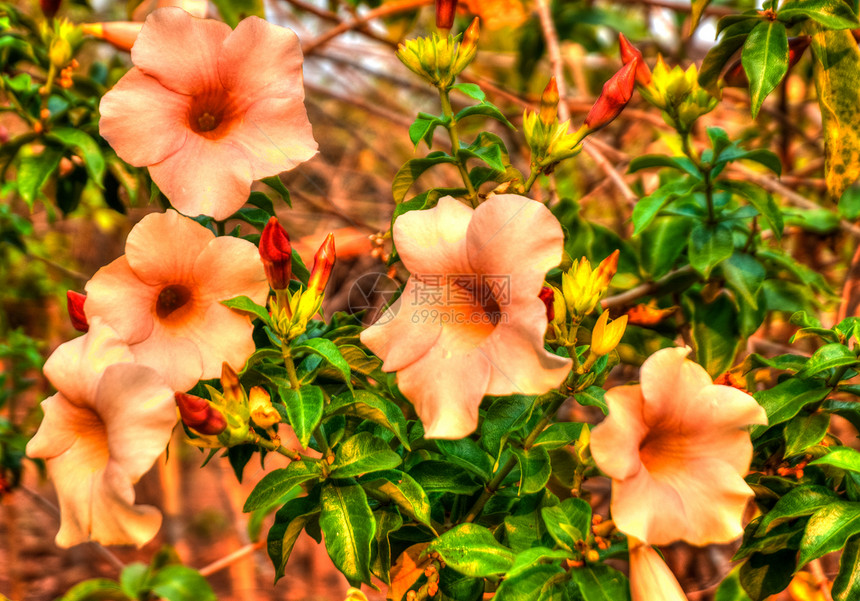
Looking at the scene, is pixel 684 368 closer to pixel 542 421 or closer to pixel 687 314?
pixel 542 421

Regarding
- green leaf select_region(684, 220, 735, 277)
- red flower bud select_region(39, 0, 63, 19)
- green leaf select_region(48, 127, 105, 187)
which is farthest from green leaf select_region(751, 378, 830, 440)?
red flower bud select_region(39, 0, 63, 19)

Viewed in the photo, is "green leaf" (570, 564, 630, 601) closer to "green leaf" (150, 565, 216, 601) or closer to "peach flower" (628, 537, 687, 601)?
"peach flower" (628, 537, 687, 601)

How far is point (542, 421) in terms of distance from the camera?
975 mm

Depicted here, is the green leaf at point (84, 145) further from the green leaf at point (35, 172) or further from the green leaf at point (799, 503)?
the green leaf at point (799, 503)

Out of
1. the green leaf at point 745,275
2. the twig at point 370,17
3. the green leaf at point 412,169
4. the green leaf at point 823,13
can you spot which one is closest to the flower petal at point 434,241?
the green leaf at point 412,169

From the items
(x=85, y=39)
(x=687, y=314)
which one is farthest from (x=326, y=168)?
(x=687, y=314)

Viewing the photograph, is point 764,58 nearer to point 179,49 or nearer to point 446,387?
point 446,387

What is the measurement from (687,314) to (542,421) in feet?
2.37

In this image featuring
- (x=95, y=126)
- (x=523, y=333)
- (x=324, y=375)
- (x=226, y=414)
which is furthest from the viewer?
(x=95, y=126)

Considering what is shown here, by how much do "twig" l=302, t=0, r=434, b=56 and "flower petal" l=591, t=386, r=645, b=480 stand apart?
176 centimetres

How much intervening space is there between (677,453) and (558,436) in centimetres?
17

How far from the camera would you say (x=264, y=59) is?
102 cm

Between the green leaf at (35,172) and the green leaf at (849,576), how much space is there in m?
1.55

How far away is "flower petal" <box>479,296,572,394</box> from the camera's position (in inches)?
30.1
